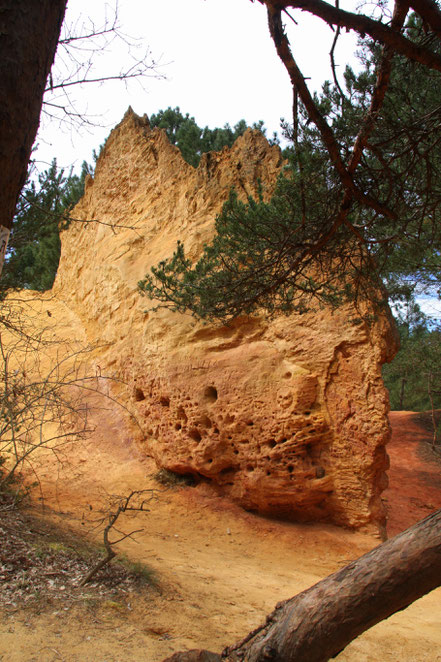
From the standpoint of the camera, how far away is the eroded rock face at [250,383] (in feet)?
22.8

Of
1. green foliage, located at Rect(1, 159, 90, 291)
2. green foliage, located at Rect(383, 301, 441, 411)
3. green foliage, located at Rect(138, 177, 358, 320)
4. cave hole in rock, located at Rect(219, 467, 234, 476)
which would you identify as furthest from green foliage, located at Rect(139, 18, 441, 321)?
green foliage, located at Rect(383, 301, 441, 411)

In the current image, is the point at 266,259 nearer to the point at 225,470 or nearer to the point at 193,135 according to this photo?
the point at 225,470

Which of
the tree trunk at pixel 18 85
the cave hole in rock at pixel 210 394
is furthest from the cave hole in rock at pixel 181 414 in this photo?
the tree trunk at pixel 18 85

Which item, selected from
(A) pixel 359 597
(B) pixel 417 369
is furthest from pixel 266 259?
(B) pixel 417 369

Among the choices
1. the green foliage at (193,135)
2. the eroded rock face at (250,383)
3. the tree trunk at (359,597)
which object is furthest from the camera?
the green foliage at (193,135)

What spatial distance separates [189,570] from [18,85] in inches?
203

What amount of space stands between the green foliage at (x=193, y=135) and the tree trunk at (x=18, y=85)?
14.7 metres

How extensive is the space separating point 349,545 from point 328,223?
4.94 m

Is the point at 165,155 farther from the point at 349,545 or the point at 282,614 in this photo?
the point at 282,614

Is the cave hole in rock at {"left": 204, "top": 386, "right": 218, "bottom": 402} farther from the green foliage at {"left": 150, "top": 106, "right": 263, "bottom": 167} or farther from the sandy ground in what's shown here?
the green foliage at {"left": 150, "top": 106, "right": 263, "bottom": 167}

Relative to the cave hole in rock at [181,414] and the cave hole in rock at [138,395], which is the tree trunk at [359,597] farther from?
the cave hole in rock at [138,395]

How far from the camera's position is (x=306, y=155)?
3822 millimetres

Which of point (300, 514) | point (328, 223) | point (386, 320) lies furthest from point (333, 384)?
point (328, 223)

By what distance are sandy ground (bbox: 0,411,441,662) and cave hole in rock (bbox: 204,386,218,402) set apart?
5.12 ft
